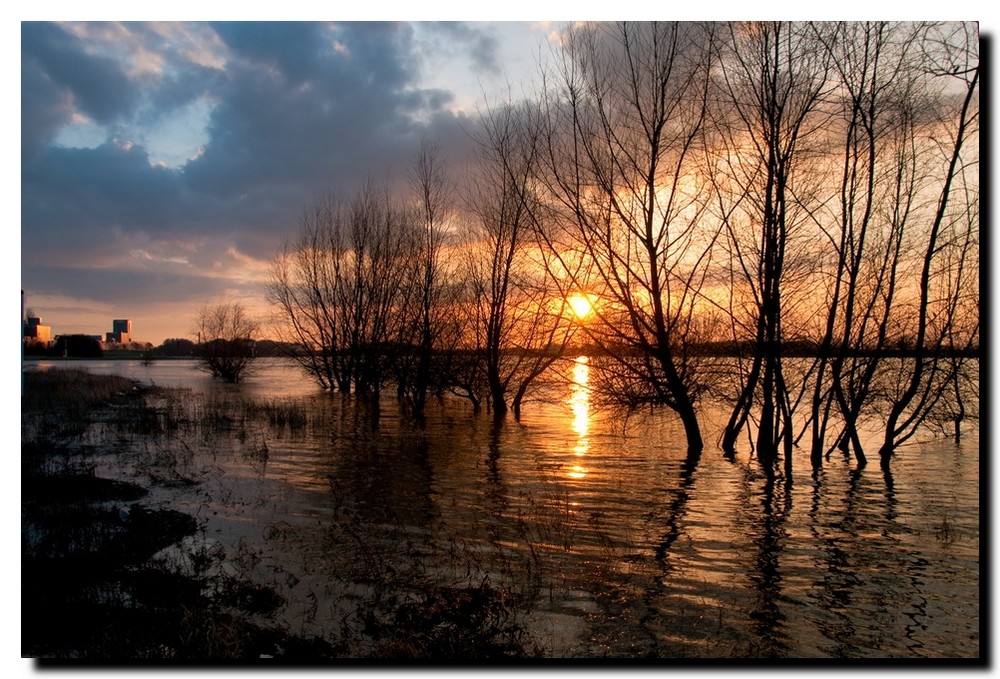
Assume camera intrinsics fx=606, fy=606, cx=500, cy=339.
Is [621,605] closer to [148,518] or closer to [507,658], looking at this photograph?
[507,658]

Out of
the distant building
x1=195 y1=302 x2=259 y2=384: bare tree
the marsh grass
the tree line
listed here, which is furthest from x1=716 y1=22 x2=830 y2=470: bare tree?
x1=195 y1=302 x2=259 y2=384: bare tree

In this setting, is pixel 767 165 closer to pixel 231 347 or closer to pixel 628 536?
pixel 628 536

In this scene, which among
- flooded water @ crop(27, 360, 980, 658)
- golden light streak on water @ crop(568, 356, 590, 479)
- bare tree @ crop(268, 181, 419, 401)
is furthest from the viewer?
bare tree @ crop(268, 181, 419, 401)

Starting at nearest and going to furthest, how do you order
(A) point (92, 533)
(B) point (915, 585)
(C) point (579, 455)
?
(B) point (915, 585)
(A) point (92, 533)
(C) point (579, 455)

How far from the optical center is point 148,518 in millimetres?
8180

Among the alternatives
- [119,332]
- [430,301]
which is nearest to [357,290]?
[430,301]

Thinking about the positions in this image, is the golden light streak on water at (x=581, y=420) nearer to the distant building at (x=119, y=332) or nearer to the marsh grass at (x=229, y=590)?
the marsh grass at (x=229, y=590)

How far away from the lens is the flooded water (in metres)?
5.33

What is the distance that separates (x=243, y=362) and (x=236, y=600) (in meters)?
47.5

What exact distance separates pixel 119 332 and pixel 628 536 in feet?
26.7

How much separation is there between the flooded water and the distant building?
2.66 metres

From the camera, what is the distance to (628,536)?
789cm

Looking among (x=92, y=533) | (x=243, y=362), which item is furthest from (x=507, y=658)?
(x=243, y=362)

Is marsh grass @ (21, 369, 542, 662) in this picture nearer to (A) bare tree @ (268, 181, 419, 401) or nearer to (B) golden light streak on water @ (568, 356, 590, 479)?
(B) golden light streak on water @ (568, 356, 590, 479)
